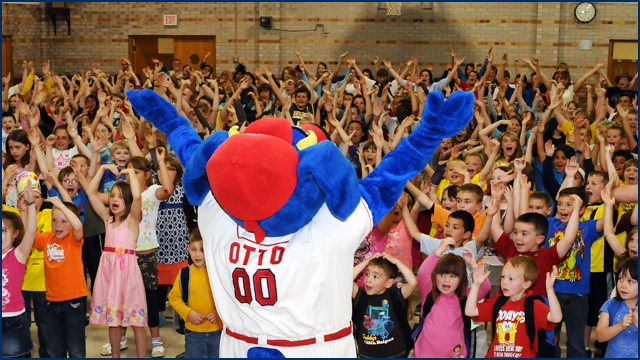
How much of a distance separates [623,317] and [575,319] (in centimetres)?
75

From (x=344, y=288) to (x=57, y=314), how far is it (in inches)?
95.0

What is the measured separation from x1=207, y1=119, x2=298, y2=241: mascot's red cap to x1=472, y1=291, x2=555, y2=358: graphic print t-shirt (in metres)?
1.87

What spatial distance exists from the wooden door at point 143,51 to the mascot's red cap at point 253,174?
13.4 metres

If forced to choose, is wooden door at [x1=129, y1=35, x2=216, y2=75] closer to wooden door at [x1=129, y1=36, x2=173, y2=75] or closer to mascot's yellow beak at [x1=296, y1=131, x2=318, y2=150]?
wooden door at [x1=129, y1=36, x2=173, y2=75]

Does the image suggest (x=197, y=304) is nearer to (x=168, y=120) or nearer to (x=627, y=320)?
(x=168, y=120)

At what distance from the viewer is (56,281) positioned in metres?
3.87

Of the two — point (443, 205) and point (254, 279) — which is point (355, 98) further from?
point (254, 279)

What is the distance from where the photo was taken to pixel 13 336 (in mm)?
3637

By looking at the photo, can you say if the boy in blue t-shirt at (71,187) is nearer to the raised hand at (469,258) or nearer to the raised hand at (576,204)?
the raised hand at (469,258)

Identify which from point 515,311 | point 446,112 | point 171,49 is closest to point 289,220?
point 446,112

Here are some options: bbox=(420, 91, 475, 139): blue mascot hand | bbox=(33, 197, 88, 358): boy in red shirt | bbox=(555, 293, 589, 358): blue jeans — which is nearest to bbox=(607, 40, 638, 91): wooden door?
bbox=(555, 293, 589, 358): blue jeans

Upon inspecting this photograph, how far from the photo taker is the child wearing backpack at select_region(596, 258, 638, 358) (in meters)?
3.34

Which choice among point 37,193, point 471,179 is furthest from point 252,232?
point 471,179

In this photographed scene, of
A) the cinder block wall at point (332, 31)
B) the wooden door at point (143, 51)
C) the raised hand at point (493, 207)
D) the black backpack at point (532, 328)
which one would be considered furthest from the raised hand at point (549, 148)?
the wooden door at point (143, 51)
